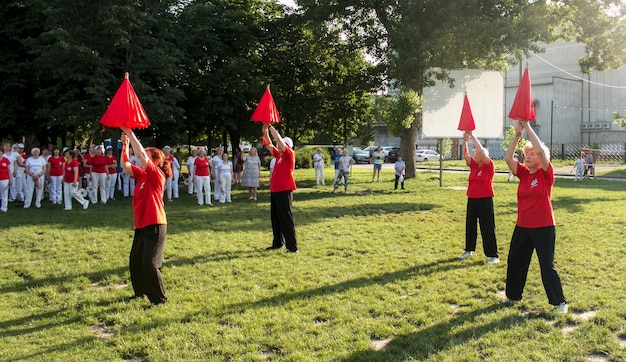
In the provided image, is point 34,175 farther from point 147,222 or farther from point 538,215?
point 538,215

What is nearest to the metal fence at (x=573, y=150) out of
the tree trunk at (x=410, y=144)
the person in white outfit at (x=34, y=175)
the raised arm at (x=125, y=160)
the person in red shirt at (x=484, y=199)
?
the tree trunk at (x=410, y=144)

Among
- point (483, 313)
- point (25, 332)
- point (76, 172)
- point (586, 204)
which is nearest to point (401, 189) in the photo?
point (586, 204)

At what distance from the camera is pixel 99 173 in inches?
657

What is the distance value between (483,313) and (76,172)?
12.8 meters

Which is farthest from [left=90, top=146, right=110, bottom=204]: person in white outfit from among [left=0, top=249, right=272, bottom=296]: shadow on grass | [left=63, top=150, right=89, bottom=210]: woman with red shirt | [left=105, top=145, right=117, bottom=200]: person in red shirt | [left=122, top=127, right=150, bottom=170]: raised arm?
[left=122, top=127, right=150, bottom=170]: raised arm

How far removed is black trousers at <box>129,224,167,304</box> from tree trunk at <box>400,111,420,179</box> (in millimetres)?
20432

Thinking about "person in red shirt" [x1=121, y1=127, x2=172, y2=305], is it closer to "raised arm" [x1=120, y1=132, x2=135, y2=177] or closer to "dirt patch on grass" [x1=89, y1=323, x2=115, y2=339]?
"raised arm" [x1=120, y1=132, x2=135, y2=177]

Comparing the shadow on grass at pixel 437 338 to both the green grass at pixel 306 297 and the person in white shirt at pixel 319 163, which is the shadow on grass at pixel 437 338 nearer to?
the green grass at pixel 306 297

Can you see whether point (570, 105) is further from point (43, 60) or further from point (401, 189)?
point (43, 60)

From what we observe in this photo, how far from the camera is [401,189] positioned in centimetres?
2155

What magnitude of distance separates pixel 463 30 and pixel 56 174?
577 inches

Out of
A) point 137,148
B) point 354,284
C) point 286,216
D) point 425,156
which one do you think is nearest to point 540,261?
point 354,284

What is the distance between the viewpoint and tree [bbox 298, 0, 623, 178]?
61.3 ft

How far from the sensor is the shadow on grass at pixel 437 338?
473 centimetres
